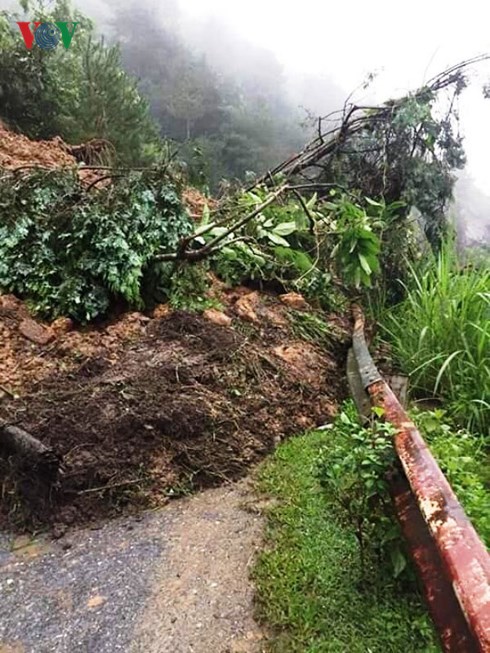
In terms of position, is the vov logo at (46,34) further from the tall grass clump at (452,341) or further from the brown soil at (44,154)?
the tall grass clump at (452,341)

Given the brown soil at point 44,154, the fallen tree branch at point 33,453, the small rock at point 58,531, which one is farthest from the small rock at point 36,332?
the brown soil at point 44,154

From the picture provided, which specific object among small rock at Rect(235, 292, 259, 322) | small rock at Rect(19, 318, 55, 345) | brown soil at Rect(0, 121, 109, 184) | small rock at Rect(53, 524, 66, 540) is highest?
brown soil at Rect(0, 121, 109, 184)

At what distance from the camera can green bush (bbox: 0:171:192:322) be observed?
2268mm

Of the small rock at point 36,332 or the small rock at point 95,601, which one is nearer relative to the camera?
the small rock at point 95,601

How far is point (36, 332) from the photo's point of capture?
2105 mm

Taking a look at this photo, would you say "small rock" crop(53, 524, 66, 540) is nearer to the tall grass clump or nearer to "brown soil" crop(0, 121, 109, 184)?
the tall grass clump

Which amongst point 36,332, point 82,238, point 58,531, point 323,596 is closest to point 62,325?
point 36,332

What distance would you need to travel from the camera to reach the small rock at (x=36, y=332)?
2.07 meters

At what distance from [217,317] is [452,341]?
129cm

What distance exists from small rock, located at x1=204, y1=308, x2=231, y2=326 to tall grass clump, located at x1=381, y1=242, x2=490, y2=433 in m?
1.07

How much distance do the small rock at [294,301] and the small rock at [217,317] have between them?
56 centimetres

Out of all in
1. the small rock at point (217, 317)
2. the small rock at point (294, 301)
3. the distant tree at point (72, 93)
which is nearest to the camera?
Answer: the small rock at point (217, 317)

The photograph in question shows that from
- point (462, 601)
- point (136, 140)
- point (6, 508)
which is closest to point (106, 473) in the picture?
point (6, 508)

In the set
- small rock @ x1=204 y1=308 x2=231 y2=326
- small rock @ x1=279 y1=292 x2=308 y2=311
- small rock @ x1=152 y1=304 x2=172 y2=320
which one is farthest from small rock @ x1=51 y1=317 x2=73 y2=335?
small rock @ x1=279 y1=292 x2=308 y2=311
